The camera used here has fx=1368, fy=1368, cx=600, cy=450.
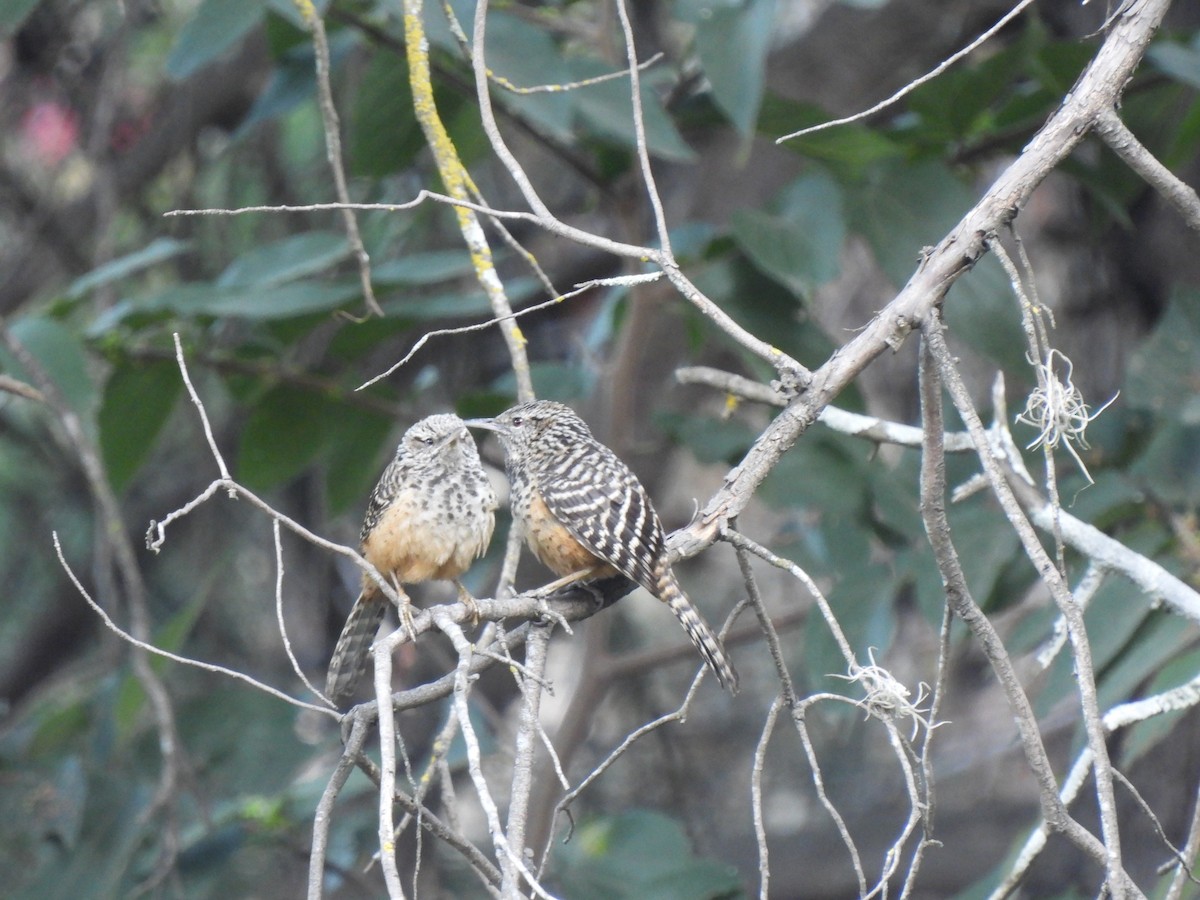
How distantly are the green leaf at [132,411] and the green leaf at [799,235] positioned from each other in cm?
192

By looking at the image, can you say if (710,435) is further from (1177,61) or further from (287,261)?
(1177,61)

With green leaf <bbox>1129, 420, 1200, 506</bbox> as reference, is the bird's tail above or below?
below

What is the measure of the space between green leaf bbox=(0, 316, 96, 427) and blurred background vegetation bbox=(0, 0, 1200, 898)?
1cm

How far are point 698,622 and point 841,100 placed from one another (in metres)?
2.73

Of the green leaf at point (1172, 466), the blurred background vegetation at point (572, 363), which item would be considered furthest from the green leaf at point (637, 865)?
the green leaf at point (1172, 466)

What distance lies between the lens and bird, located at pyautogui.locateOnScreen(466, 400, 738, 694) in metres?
3.32

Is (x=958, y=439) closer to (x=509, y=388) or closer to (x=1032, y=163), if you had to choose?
(x=1032, y=163)

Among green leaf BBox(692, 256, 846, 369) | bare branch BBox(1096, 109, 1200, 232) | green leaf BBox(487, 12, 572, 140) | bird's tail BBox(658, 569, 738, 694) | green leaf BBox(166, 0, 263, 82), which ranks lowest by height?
bird's tail BBox(658, 569, 738, 694)

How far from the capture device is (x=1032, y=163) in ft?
7.29

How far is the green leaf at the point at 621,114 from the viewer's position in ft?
13.3

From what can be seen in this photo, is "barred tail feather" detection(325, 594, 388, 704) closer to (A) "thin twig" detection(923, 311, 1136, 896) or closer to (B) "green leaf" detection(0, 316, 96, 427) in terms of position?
(B) "green leaf" detection(0, 316, 96, 427)

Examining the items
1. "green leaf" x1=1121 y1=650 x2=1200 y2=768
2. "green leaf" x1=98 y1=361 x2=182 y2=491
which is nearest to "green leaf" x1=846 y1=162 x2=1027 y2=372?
"green leaf" x1=1121 y1=650 x2=1200 y2=768

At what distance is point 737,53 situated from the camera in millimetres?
4016

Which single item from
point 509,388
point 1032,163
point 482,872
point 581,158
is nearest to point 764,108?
point 581,158
